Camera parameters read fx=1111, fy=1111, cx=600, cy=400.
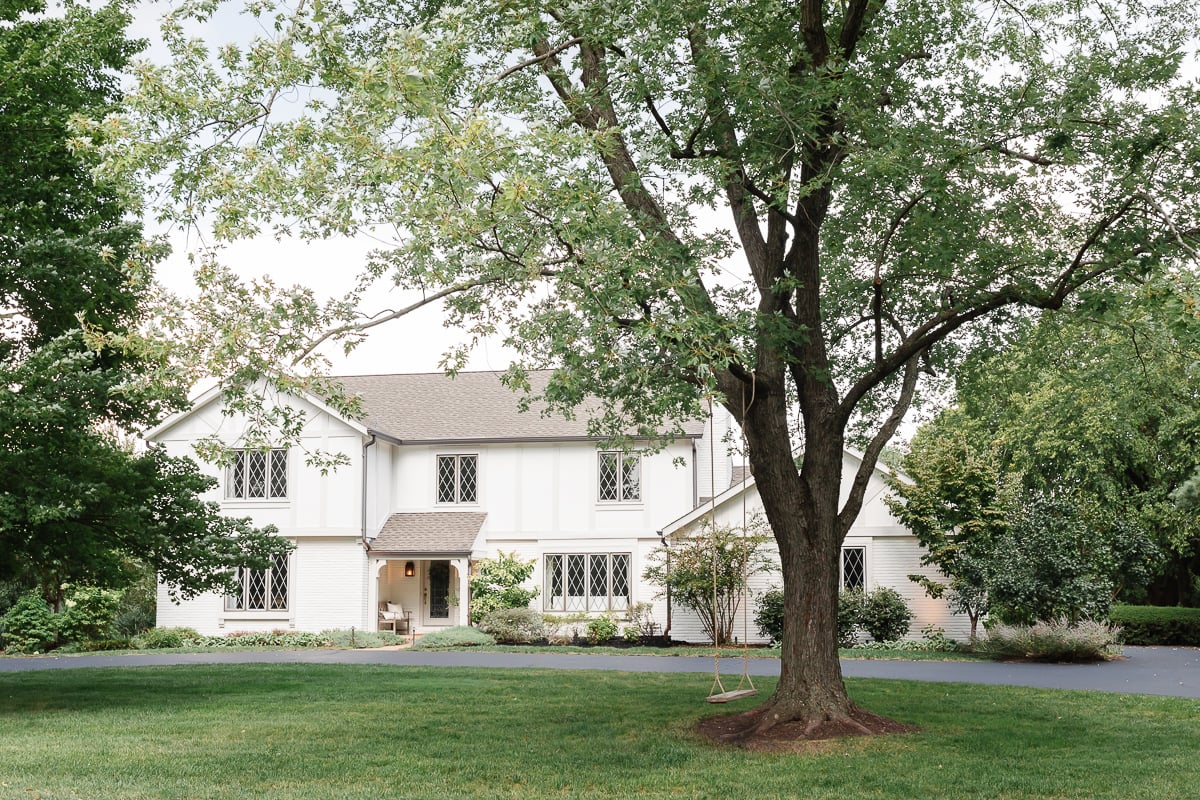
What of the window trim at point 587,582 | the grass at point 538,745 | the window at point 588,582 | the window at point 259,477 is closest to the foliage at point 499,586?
the window trim at point 587,582

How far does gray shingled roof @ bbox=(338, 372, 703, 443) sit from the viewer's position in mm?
31562

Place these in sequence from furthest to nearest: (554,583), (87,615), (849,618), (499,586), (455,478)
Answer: (455,478) < (554,583) < (499,586) < (87,615) < (849,618)

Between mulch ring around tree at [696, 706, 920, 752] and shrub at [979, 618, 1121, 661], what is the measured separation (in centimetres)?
1119

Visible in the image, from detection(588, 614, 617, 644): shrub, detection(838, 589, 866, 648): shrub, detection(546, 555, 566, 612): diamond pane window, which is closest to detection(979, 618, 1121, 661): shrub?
detection(838, 589, 866, 648): shrub

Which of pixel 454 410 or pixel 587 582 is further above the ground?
pixel 454 410

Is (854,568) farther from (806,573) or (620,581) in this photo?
(806,573)

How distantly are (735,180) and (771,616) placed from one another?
16722 millimetres

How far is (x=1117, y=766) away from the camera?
10930mm

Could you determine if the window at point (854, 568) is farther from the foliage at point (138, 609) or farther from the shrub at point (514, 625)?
the foliage at point (138, 609)

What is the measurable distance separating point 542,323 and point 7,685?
1328 cm

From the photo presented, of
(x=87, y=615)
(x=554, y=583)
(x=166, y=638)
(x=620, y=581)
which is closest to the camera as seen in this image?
(x=87, y=615)

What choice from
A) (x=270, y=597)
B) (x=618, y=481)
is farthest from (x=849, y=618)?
(x=270, y=597)

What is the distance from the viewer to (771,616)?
87.3 ft

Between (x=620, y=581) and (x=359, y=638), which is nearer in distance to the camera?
(x=359, y=638)
